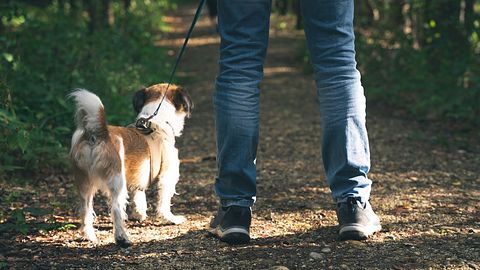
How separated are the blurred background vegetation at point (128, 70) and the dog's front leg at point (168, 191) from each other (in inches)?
39.2

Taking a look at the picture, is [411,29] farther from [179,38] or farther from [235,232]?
[179,38]

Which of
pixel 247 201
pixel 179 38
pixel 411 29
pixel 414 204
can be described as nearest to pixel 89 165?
pixel 247 201

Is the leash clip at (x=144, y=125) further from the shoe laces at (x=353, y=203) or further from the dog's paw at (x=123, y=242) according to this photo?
the shoe laces at (x=353, y=203)

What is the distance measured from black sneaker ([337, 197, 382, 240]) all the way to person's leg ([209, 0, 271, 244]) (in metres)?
0.49

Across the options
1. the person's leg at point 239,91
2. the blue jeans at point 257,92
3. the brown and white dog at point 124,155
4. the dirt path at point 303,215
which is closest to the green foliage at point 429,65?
Result: the dirt path at point 303,215

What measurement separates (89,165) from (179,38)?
17.3 m

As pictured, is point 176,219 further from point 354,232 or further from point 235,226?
point 354,232

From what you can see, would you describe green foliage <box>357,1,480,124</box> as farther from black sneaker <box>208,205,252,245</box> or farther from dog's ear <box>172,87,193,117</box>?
black sneaker <box>208,205,252,245</box>

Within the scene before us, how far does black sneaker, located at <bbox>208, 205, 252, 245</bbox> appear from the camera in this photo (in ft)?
12.7

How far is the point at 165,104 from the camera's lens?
484 centimetres

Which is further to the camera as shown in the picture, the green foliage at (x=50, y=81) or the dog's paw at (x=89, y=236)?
the green foliage at (x=50, y=81)

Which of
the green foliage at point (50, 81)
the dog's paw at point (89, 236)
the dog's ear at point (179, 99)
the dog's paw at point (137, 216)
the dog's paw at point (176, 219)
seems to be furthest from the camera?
the green foliage at point (50, 81)

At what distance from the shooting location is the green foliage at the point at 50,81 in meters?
5.62

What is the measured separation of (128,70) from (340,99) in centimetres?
560
